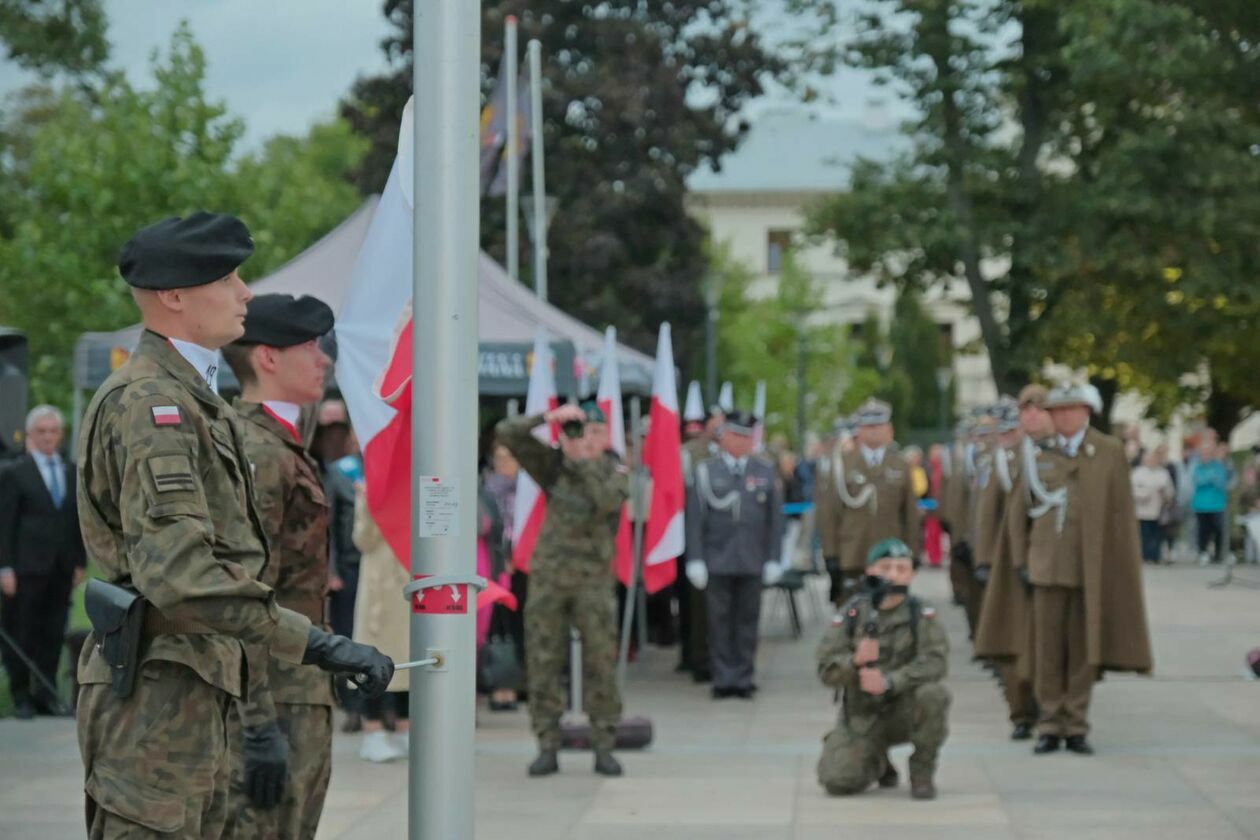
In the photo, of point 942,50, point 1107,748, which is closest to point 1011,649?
point 1107,748

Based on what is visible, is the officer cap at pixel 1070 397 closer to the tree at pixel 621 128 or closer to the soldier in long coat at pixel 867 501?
the soldier in long coat at pixel 867 501

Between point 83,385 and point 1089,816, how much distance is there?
849 centimetres

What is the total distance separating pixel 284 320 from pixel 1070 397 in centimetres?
701

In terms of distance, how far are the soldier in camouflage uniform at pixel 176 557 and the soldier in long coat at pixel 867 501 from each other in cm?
1229

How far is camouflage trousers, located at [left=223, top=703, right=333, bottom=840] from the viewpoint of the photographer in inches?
203

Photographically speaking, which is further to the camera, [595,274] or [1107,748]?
[595,274]

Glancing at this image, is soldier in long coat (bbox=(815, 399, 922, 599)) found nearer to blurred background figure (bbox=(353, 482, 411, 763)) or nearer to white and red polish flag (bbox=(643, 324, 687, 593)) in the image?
white and red polish flag (bbox=(643, 324, 687, 593))

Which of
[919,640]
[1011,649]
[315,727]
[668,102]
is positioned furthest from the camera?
[668,102]

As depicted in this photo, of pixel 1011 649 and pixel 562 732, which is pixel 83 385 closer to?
pixel 562 732

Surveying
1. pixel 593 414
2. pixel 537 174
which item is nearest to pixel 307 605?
pixel 593 414

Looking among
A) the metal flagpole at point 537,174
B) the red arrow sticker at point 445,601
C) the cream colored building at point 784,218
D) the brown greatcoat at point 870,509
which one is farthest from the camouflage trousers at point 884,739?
the cream colored building at point 784,218

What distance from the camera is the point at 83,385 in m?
14.5

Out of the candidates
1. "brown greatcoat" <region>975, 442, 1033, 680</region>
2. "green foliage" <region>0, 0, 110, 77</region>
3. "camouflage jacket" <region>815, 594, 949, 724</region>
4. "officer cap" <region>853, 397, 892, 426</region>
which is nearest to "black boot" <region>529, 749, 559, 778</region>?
"camouflage jacket" <region>815, 594, 949, 724</region>

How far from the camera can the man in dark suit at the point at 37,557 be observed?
1312cm
